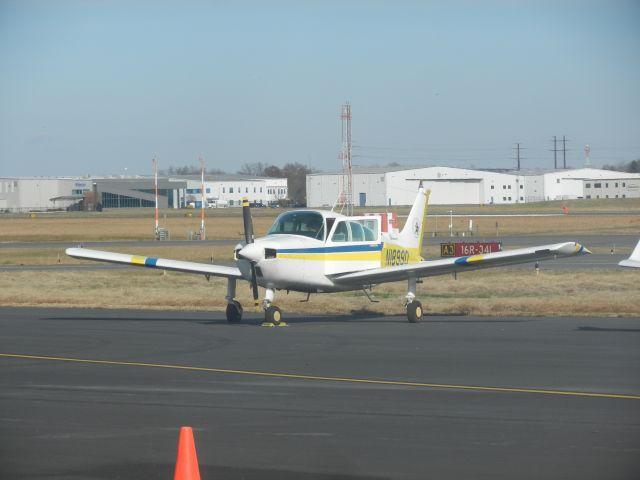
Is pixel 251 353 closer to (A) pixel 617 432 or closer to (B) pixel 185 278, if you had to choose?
(A) pixel 617 432

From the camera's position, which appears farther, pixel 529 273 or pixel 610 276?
pixel 529 273

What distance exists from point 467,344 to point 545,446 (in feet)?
26.8

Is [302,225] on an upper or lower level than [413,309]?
upper

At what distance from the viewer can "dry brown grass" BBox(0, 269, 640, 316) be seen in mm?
24156

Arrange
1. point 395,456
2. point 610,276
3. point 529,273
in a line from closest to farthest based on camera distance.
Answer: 1. point 395,456
2. point 610,276
3. point 529,273

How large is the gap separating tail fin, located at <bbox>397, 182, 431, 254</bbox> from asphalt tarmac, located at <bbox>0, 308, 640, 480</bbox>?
4.93 meters

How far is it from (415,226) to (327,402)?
44.9 ft

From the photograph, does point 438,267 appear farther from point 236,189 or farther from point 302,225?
point 236,189

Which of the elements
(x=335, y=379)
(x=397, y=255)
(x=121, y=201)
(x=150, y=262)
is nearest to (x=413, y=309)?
(x=397, y=255)

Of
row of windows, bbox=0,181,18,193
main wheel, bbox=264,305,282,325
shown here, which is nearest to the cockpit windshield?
main wheel, bbox=264,305,282,325

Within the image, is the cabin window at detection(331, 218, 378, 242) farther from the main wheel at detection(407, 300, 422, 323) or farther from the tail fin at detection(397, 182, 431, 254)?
the main wheel at detection(407, 300, 422, 323)

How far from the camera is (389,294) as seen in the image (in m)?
28.5

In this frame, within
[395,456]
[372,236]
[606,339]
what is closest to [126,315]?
[372,236]

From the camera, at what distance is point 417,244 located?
24.8 metres
